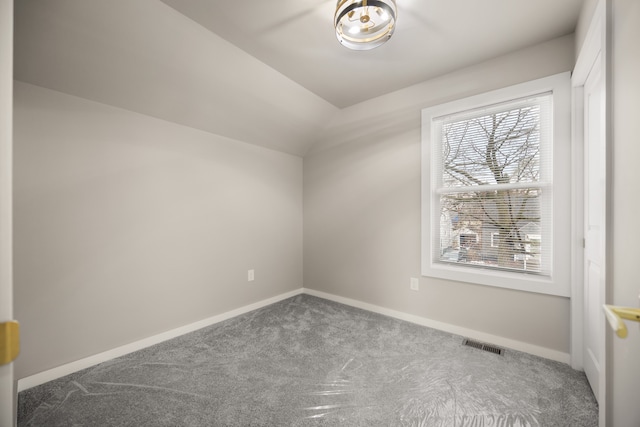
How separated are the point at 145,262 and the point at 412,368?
7.60 ft

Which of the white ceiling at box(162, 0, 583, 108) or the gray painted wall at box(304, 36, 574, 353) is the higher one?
the white ceiling at box(162, 0, 583, 108)

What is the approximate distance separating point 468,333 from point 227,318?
7.84ft

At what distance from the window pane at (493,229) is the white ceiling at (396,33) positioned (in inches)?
47.1

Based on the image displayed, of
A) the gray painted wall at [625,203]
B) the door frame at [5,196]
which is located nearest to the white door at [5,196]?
the door frame at [5,196]

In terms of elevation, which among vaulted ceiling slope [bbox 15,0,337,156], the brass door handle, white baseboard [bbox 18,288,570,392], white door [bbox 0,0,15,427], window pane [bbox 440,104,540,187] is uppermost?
vaulted ceiling slope [bbox 15,0,337,156]

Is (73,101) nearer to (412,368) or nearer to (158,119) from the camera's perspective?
(158,119)

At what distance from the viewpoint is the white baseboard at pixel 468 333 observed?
204 cm

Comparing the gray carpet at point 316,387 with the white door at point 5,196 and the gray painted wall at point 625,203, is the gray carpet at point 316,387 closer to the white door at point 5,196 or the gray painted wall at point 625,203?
the gray painted wall at point 625,203

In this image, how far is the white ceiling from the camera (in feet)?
5.54

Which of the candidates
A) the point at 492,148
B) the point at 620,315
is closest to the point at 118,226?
the point at 620,315

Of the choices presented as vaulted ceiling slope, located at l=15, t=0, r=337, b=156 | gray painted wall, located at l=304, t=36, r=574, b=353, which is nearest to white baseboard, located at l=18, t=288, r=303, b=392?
gray painted wall, located at l=304, t=36, r=574, b=353

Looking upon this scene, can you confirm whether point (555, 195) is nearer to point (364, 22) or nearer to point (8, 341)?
point (364, 22)

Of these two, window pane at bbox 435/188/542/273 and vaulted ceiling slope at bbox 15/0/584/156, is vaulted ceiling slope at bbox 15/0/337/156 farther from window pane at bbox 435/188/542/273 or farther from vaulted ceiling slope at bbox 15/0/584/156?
window pane at bbox 435/188/542/273

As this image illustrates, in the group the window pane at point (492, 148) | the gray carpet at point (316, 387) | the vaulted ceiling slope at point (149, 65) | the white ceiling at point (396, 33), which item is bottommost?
the gray carpet at point (316, 387)
